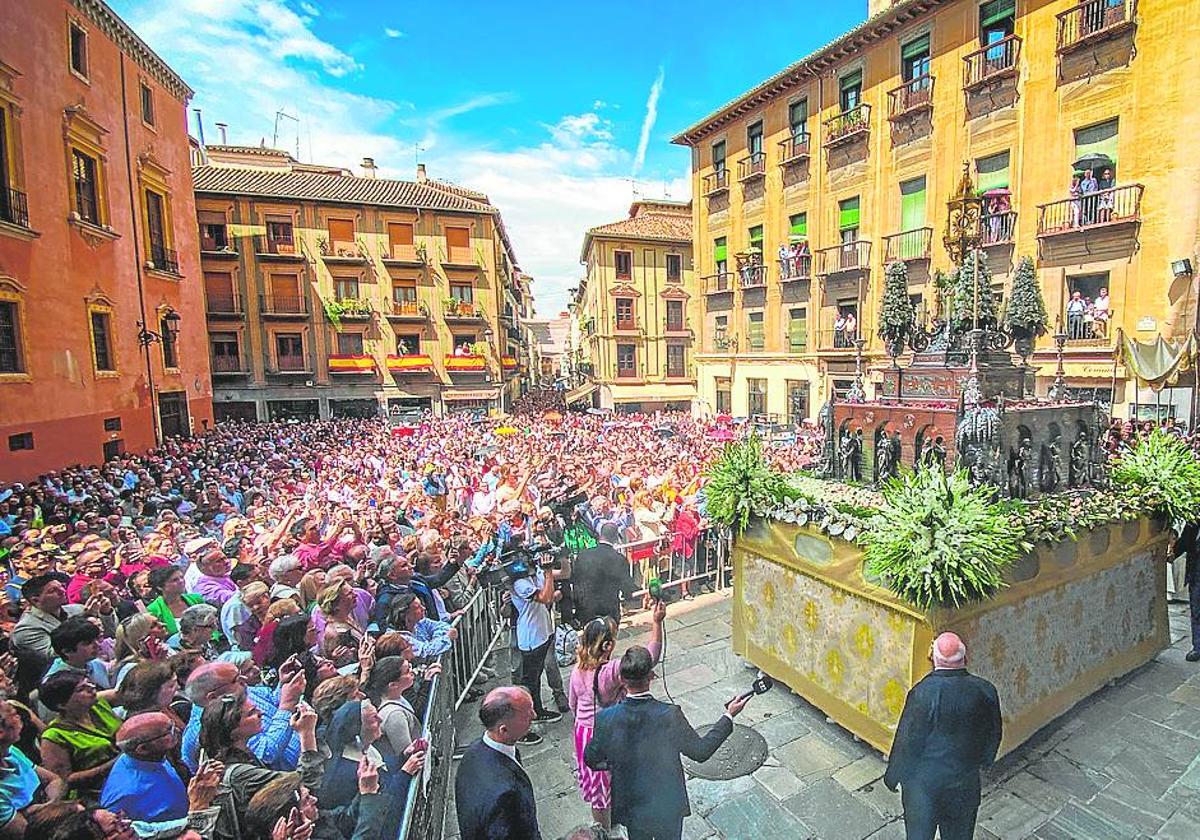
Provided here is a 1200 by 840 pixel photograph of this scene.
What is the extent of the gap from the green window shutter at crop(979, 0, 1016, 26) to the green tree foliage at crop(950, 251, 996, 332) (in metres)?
15.5

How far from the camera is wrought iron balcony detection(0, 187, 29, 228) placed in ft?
42.2

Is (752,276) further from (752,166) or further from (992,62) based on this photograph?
(992,62)

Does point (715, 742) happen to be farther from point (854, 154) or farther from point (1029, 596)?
point (854, 154)

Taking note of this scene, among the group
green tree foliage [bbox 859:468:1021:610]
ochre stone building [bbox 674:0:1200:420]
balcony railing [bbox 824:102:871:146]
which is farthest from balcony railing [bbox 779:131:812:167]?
green tree foliage [bbox 859:468:1021:610]

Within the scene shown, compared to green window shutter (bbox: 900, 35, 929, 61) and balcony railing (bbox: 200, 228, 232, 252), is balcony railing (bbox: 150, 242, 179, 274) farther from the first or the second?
green window shutter (bbox: 900, 35, 929, 61)

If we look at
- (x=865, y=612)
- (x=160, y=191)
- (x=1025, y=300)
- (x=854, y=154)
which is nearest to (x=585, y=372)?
(x=854, y=154)

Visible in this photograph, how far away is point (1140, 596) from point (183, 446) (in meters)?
21.1

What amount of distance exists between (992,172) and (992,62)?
311cm

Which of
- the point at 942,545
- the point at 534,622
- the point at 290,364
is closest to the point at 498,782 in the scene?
the point at 534,622

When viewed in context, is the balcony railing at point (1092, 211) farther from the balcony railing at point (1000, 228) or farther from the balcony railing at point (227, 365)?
the balcony railing at point (227, 365)

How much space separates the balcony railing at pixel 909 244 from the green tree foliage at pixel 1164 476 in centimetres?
1468

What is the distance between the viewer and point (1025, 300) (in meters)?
7.61

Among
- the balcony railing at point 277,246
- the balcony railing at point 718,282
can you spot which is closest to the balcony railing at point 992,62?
the balcony railing at point 718,282

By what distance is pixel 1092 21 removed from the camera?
1552 cm
